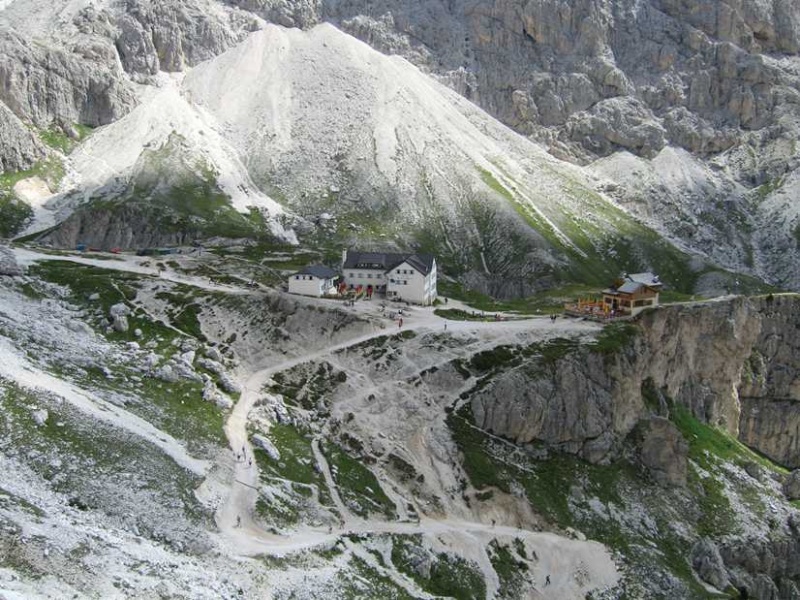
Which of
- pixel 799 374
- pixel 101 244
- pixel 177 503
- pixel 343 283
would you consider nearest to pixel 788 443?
pixel 799 374

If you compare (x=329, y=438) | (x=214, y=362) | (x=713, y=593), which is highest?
(x=214, y=362)

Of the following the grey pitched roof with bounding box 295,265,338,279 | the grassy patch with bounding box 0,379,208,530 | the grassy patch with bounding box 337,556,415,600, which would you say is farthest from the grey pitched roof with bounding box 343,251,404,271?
the grassy patch with bounding box 337,556,415,600

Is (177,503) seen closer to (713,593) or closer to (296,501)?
(296,501)

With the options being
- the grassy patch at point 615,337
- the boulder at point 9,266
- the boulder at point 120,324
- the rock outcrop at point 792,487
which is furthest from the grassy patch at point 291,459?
the rock outcrop at point 792,487

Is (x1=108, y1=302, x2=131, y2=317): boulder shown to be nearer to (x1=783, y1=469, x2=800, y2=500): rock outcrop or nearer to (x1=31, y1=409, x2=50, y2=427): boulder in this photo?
(x1=31, y1=409, x2=50, y2=427): boulder

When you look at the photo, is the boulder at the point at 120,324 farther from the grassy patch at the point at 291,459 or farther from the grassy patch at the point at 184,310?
the grassy patch at the point at 291,459

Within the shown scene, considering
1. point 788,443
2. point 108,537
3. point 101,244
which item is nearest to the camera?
point 108,537

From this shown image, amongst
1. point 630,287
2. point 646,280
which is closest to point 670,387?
point 646,280
